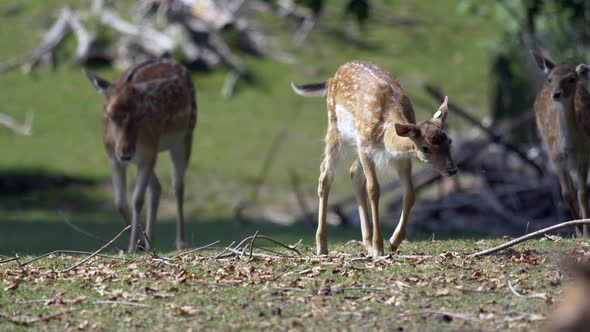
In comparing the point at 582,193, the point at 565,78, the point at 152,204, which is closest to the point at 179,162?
the point at 152,204

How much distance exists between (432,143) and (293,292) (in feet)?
5.75

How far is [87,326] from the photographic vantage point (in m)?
6.58

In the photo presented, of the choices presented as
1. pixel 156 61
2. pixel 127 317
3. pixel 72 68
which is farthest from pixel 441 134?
pixel 72 68

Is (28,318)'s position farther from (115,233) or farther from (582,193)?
(115,233)

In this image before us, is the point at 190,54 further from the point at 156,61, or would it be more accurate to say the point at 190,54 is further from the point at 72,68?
the point at 156,61

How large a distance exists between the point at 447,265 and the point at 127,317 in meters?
2.59

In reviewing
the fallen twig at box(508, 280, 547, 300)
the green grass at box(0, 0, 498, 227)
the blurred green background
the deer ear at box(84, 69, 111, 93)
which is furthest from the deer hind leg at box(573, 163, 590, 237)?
the green grass at box(0, 0, 498, 227)

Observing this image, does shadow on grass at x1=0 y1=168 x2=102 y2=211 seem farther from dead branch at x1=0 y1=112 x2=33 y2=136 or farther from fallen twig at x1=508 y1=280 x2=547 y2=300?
fallen twig at x1=508 y1=280 x2=547 y2=300

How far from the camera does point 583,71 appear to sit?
11.2 meters

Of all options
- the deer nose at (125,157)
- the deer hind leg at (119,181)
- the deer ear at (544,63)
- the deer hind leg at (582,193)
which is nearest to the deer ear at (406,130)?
the deer hind leg at (582,193)

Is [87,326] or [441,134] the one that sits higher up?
[441,134]

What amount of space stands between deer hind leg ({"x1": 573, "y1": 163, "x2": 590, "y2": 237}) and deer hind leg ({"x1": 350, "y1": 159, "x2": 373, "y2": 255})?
2.45m

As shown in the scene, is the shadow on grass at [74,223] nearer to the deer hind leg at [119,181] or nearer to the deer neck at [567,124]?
the deer hind leg at [119,181]

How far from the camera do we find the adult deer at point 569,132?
1118cm
